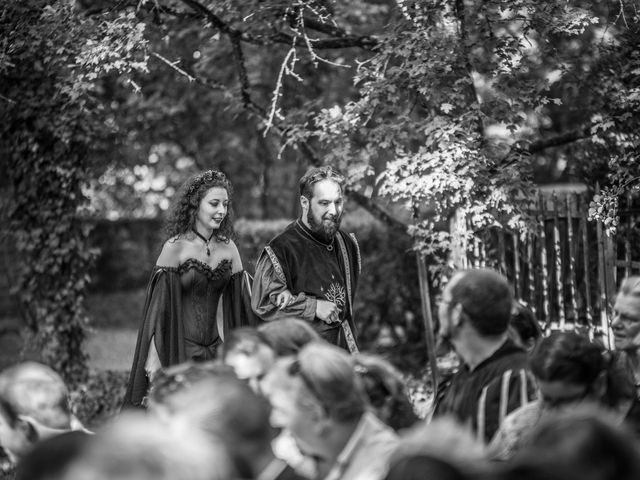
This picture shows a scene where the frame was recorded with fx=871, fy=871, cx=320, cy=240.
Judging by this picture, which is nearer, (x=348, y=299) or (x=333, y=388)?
(x=333, y=388)

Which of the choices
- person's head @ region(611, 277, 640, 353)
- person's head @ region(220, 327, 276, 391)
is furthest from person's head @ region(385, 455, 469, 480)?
person's head @ region(611, 277, 640, 353)

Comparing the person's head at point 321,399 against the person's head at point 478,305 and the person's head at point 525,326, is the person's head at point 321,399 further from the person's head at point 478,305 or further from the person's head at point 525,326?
the person's head at point 525,326

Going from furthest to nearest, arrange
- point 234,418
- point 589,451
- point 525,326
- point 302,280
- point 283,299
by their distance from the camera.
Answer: point 302,280 < point 283,299 < point 525,326 < point 234,418 < point 589,451

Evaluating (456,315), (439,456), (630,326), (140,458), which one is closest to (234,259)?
(456,315)

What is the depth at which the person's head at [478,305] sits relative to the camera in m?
3.21

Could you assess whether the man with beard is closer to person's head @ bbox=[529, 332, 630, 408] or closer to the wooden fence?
the wooden fence

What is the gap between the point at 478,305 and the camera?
3.21 metres

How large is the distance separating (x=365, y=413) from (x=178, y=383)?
0.59 metres

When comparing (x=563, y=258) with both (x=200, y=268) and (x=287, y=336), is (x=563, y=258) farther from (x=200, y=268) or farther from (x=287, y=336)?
(x=287, y=336)

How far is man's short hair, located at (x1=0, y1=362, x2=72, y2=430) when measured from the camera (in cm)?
304

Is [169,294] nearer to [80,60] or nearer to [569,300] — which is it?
[80,60]

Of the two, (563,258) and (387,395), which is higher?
(563,258)

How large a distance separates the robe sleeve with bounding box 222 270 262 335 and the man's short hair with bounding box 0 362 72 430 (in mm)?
2554

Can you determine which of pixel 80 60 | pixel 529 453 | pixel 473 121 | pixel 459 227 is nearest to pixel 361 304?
pixel 459 227
